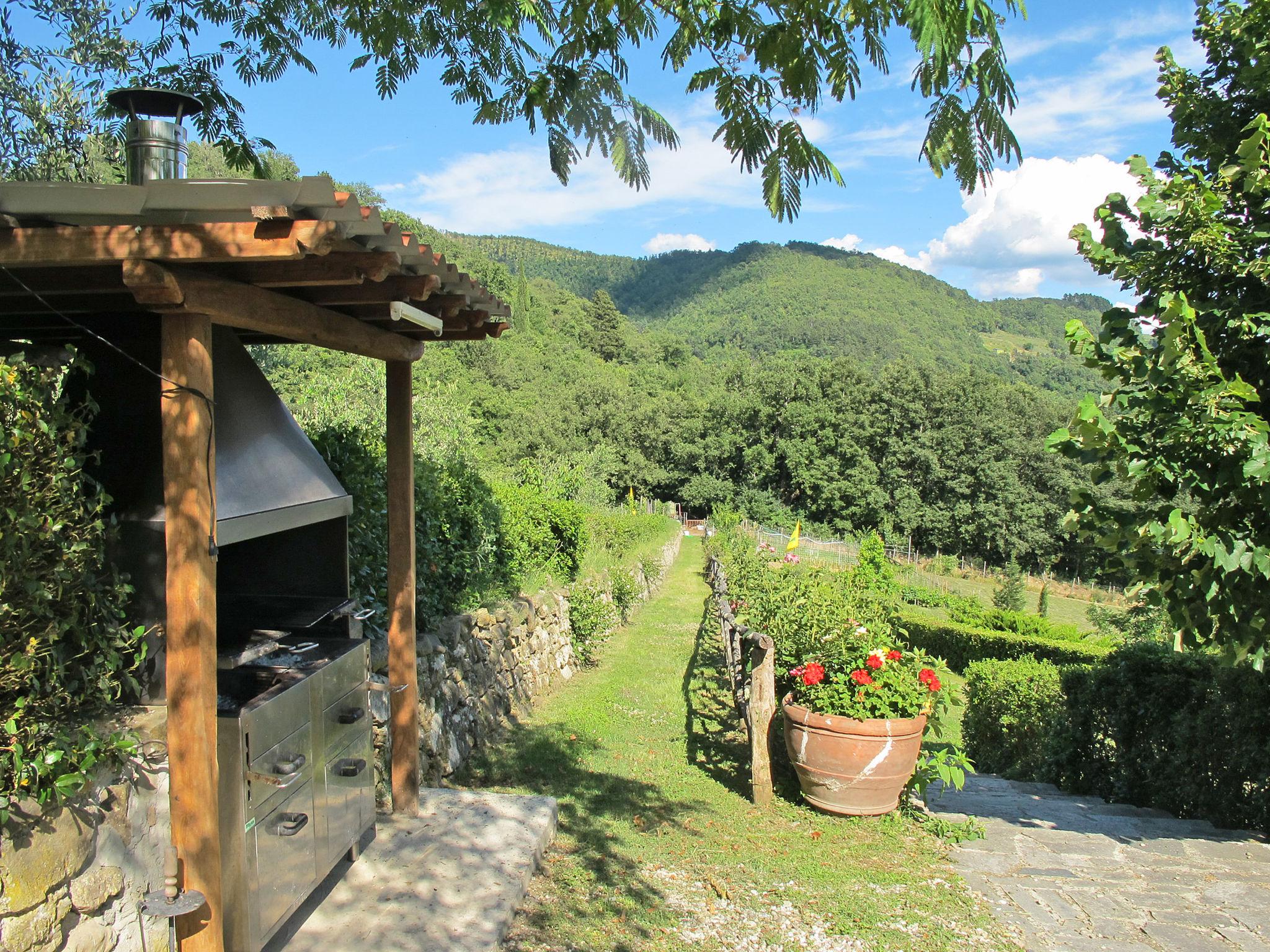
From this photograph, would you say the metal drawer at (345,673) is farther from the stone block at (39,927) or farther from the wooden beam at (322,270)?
the wooden beam at (322,270)

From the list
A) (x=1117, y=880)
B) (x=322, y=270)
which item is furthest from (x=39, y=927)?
(x=1117, y=880)

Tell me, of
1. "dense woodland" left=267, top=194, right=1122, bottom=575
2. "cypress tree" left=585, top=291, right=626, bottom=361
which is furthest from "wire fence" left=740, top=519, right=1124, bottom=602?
"cypress tree" left=585, top=291, right=626, bottom=361

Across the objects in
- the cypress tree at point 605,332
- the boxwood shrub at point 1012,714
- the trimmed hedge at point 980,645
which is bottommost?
the trimmed hedge at point 980,645

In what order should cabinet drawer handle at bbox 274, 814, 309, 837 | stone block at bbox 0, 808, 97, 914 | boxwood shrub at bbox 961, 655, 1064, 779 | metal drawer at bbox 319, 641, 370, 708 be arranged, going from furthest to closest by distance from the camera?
boxwood shrub at bbox 961, 655, 1064, 779, metal drawer at bbox 319, 641, 370, 708, cabinet drawer handle at bbox 274, 814, 309, 837, stone block at bbox 0, 808, 97, 914

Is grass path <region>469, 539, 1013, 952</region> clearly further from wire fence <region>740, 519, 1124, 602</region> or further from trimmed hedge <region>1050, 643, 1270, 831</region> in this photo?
wire fence <region>740, 519, 1124, 602</region>

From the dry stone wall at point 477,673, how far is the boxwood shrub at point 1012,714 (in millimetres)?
5564

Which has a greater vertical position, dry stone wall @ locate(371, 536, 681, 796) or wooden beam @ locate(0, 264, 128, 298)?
wooden beam @ locate(0, 264, 128, 298)

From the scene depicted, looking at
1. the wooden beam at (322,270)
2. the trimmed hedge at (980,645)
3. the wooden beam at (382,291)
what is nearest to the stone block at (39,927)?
the wooden beam at (322,270)

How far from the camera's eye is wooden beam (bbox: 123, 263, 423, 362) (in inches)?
99.0

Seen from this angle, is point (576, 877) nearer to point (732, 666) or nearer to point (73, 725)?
point (73, 725)

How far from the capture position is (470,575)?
7.78m

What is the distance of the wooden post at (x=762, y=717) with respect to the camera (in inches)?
232

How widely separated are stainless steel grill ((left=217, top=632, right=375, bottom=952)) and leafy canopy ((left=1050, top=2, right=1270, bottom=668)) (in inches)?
169

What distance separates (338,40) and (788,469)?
46.5 metres
